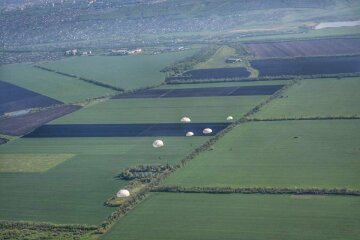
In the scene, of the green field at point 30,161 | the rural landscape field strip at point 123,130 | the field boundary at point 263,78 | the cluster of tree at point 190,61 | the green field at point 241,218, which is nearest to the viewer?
the green field at point 241,218

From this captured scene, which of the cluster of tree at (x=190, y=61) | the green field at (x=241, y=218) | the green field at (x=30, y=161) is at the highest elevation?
the cluster of tree at (x=190, y=61)

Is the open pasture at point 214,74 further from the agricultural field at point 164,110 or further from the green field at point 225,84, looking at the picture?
the agricultural field at point 164,110

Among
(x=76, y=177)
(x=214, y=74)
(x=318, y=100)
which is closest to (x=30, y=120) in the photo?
(x=76, y=177)

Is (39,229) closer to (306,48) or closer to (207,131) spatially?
(207,131)

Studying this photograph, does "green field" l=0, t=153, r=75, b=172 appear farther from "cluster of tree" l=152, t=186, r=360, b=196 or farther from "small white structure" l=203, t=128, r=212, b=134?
"cluster of tree" l=152, t=186, r=360, b=196

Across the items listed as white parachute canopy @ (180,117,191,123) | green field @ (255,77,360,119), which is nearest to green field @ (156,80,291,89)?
green field @ (255,77,360,119)

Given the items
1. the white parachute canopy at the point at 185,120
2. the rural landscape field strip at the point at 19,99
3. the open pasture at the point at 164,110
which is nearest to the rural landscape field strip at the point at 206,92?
the open pasture at the point at 164,110

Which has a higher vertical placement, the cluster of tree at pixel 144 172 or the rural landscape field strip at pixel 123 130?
the rural landscape field strip at pixel 123 130
